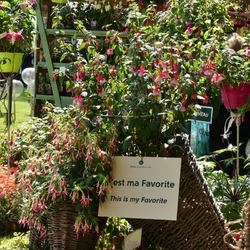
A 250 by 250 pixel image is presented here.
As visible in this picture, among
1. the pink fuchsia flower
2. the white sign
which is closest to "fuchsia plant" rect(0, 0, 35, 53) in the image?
the pink fuchsia flower

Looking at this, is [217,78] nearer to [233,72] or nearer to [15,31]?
[233,72]

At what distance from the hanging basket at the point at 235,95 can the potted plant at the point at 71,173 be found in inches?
28.5

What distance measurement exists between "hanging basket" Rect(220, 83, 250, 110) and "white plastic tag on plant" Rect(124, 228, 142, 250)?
832 mm

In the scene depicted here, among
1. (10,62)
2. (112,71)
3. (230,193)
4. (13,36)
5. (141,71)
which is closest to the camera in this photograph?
(141,71)

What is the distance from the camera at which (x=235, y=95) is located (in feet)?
9.68

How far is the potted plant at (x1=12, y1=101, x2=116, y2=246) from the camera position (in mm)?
2400

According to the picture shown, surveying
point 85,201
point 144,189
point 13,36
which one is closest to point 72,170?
point 85,201

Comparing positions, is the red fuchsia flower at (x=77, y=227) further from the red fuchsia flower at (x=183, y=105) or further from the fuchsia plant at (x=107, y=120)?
the red fuchsia flower at (x=183, y=105)

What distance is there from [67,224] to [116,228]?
0.44 metres

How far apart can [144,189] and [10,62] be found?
7.91 ft

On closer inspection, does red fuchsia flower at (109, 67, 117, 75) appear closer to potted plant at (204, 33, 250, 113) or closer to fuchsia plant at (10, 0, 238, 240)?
fuchsia plant at (10, 0, 238, 240)

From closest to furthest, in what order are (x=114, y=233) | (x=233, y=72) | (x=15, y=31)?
(x=233, y=72) < (x=114, y=233) < (x=15, y=31)

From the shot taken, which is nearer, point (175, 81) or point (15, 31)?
point (175, 81)

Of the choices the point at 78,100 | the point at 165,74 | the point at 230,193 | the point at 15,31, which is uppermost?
the point at 15,31
